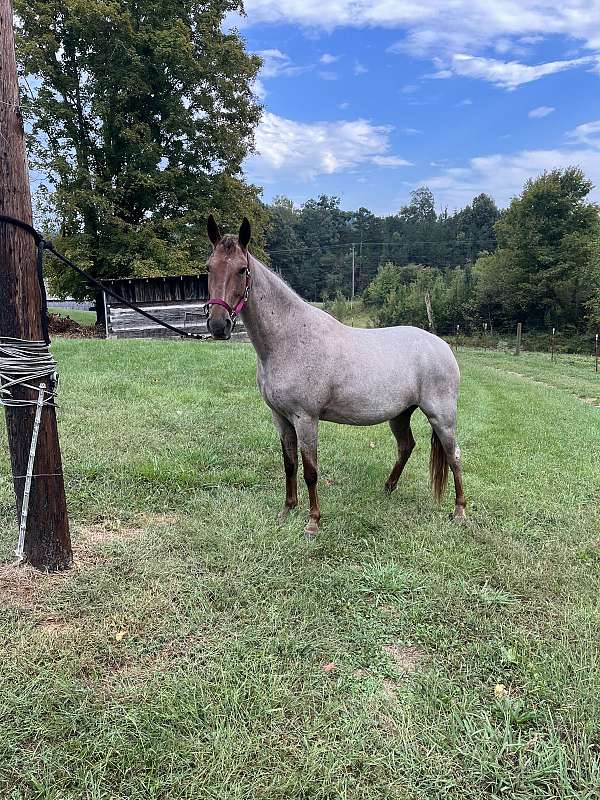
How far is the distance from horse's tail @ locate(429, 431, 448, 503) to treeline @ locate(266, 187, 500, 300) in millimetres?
47273

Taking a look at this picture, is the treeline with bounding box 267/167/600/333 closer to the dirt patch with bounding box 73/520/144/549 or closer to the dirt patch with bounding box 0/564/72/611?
the dirt patch with bounding box 73/520/144/549

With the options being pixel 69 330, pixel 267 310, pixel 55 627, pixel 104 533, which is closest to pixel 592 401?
pixel 267 310

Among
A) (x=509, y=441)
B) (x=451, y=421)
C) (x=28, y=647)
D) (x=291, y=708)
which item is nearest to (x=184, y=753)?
(x=291, y=708)

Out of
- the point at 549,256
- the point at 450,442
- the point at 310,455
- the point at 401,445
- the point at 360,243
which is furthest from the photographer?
the point at 360,243

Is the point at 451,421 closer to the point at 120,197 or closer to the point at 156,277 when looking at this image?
the point at 156,277

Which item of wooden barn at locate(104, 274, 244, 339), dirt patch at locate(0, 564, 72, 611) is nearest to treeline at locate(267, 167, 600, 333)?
wooden barn at locate(104, 274, 244, 339)

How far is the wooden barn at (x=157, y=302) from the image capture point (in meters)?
15.4

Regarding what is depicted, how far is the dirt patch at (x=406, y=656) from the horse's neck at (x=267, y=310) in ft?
6.36

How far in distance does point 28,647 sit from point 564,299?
99.9ft

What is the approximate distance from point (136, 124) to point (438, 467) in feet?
56.1

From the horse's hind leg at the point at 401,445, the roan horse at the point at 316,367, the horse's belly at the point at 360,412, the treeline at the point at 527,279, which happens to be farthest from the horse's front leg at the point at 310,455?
the treeline at the point at 527,279

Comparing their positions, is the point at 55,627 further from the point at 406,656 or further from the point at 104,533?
the point at 406,656

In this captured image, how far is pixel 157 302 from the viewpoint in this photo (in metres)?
15.6

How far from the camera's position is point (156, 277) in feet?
49.6
